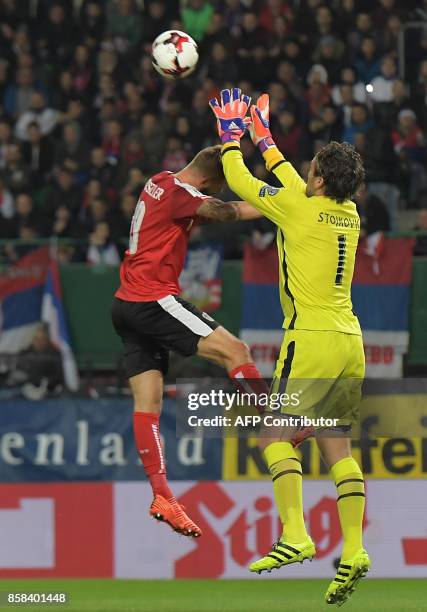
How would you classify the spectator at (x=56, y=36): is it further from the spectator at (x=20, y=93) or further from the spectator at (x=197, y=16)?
the spectator at (x=197, y=16)

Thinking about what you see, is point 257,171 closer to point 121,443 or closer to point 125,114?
point 125,114

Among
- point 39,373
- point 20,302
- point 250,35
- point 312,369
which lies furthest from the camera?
point 250,35

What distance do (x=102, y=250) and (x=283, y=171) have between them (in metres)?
7.21

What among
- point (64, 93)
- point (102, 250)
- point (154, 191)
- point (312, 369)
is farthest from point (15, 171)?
point (312, 369)

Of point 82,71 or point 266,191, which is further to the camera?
point 82,71

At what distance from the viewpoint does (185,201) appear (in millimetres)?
9234

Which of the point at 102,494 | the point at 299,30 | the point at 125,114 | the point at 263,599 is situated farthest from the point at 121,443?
the point at 299,30

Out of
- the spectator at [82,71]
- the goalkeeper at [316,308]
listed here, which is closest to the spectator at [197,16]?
the spectator at [82,71]

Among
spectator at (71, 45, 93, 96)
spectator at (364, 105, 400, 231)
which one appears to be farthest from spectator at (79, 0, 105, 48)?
spectator at (364, 105, 400, 231)

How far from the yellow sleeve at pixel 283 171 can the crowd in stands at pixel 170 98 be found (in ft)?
22.1

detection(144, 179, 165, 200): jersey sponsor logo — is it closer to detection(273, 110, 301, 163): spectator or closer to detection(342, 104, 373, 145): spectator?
detection(273, 110, 301, 163): spectator

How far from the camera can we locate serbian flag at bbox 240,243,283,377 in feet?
→ 48.1

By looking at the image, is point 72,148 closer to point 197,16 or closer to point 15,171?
point 15,171

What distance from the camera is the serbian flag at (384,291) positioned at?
48.2 feet
